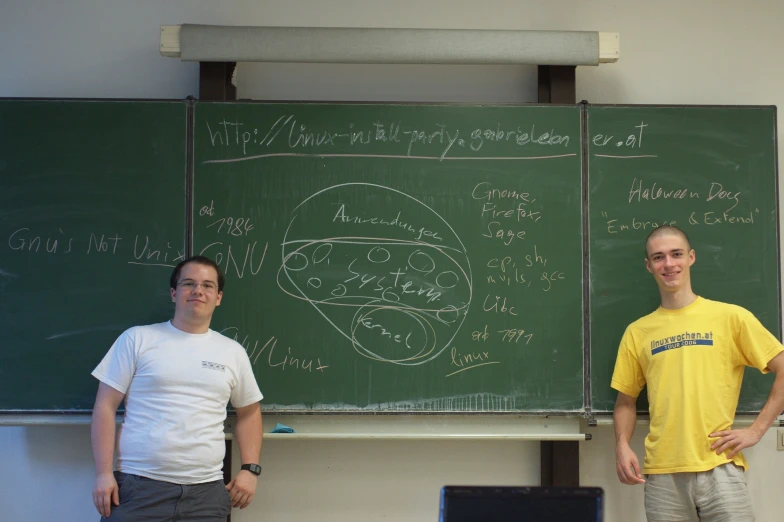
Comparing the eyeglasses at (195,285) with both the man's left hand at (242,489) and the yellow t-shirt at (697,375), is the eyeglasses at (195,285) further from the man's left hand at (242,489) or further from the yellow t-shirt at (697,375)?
the yellow t-shirt at (697,375)

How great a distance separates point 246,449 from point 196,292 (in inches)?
27.0

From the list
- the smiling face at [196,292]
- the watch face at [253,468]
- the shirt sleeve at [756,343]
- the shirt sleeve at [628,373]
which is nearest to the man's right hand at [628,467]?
the shirt sleeve at [628,373]

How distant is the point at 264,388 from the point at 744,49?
9.18 ft

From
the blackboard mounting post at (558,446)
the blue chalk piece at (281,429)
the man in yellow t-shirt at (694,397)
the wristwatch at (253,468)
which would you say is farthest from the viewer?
the blackboard mounting post at (558,446)

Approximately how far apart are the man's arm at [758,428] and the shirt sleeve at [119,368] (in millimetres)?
2225

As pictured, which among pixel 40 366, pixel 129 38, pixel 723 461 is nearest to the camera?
pixel 723 461

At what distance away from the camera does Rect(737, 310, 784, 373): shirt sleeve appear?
2684 millimetres

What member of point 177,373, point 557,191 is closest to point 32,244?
point 177,373

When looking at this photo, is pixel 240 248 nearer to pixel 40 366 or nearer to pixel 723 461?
pixel 40 366

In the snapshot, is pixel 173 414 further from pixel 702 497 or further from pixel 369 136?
pixel 702 497

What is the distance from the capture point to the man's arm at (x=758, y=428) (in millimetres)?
2637

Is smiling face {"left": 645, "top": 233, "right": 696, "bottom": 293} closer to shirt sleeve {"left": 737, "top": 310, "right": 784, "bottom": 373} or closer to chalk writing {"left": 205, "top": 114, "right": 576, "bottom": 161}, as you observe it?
shirt sleeve {"left": 737, "top": 310, "right": 784, "bottom": 373}

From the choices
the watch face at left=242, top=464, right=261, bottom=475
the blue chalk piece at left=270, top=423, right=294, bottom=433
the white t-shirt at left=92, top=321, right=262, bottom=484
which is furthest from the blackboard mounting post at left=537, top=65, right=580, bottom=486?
the white t-shirt at left=92, top=321, right=262, bottom=484

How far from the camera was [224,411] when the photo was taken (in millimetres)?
2768
